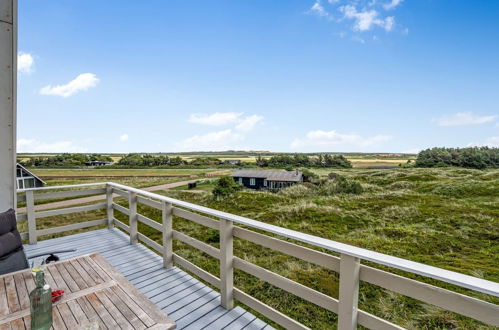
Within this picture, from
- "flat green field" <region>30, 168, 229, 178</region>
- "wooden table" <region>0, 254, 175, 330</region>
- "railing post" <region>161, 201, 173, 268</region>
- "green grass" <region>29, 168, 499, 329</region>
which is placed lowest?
"green grass" <region>29, 168, 499, 329</region>

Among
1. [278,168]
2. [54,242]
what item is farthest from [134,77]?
[278,168]

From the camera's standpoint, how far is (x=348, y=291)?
52.4 inches

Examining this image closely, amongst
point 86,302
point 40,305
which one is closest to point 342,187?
point 86,302

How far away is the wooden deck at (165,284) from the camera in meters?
1.98

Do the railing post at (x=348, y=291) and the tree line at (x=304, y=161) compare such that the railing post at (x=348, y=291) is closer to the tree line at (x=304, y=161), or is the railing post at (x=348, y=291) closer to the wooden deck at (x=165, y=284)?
the wooden deck at (x=165, y=284)

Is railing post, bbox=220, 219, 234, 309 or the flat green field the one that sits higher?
railing post, bbox=220, 219, 234, 309

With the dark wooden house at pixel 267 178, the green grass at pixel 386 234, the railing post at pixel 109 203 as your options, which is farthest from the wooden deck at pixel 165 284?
the dark wooden house at pixel 267 178

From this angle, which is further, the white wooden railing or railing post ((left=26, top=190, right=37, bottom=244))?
railing post ((left=26, top=190, right=37, bottom=244))

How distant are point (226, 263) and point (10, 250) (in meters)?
1.94

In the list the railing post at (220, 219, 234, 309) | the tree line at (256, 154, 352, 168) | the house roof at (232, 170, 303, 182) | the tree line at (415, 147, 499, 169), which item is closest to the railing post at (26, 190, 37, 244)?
the railing post at (220, 219, 234, 309)

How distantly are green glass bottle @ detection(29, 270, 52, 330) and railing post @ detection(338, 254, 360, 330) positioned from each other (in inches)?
55.8

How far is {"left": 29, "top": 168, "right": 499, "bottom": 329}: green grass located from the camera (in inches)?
196

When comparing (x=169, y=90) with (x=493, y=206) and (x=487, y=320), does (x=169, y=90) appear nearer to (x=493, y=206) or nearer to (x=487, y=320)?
(x=487, y=320)

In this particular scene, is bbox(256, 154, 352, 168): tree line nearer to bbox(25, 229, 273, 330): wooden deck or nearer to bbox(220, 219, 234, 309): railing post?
bbox(25, 229, 273, 330): wooden deck
